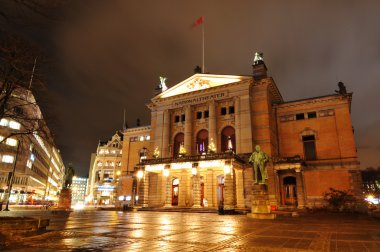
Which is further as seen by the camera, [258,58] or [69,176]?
[258,58]

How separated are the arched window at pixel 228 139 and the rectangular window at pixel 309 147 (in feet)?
33.0

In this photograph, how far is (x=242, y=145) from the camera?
37875mm

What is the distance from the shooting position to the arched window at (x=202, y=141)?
42.2 meters

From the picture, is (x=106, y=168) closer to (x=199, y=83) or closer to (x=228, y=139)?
(x=199, y=83)

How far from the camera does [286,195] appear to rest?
3772cm

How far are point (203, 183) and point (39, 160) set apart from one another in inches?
2382

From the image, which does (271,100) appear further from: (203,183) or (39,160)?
(39,160)

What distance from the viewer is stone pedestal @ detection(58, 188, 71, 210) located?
88.4ft

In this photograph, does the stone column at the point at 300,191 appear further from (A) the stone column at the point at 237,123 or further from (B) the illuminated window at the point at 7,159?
(B) the illuminated window at the point at 7,159

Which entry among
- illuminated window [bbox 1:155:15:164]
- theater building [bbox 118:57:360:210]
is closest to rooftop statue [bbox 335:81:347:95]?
theater building [bbox 118:57:360:210]

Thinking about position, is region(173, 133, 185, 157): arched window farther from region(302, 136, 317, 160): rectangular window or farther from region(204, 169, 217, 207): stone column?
region(302, 136, 317, 160): rectangular window

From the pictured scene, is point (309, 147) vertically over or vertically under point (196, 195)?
over

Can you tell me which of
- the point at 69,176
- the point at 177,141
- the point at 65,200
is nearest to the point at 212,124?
the point at 177,141

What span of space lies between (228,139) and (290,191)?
1128 centimetres
